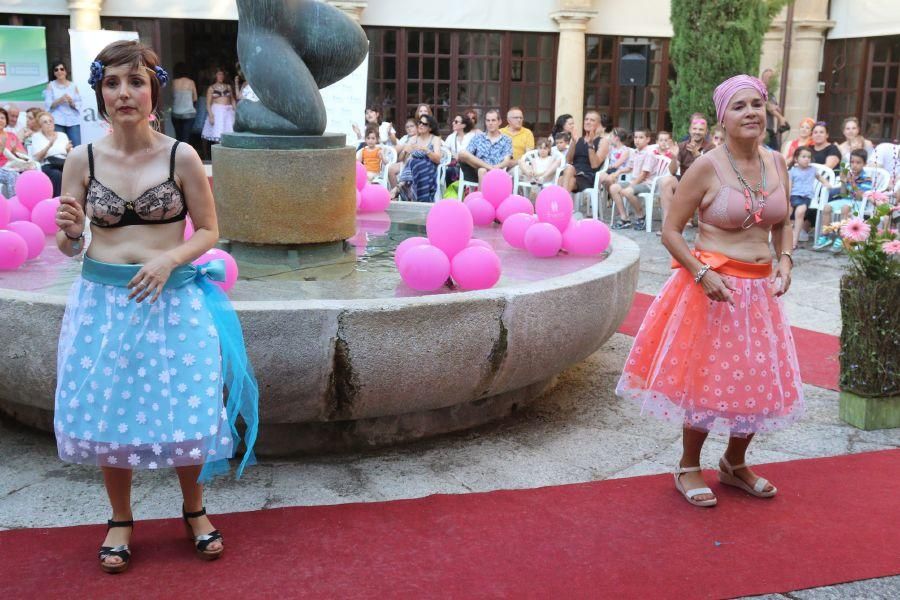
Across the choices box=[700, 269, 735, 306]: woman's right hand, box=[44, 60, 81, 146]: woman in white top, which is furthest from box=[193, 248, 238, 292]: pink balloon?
box=[44, 60, 81, 146]: woman in white top

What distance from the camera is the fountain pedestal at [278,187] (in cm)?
521

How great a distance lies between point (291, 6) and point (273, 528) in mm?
3087

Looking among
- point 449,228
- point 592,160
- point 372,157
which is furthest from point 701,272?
point 372,157

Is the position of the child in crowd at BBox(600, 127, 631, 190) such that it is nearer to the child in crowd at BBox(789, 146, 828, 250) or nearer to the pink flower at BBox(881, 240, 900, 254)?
the child in crowd at BBox(789, 146, 828, 250)

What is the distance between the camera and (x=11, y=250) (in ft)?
16.1

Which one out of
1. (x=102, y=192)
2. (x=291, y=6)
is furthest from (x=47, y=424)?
(x=291, y=6)

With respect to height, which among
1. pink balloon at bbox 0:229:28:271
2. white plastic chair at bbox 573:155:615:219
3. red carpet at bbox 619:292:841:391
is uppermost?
pink balloon at bbox 0:229:28:271

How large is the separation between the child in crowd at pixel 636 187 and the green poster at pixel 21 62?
8.40 m

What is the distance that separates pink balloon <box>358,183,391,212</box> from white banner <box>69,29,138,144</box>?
6468 millimetres

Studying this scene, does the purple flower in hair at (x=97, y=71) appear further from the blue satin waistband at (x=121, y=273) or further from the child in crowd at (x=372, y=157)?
the child in crowd at (x=372, y=157)

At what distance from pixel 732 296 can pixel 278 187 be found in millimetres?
2620

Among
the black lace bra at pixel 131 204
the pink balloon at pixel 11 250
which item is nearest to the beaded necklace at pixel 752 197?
the black lace bra at pixel 131 204

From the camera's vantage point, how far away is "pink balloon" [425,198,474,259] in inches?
185

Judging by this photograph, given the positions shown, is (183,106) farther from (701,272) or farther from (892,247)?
(701,272)
